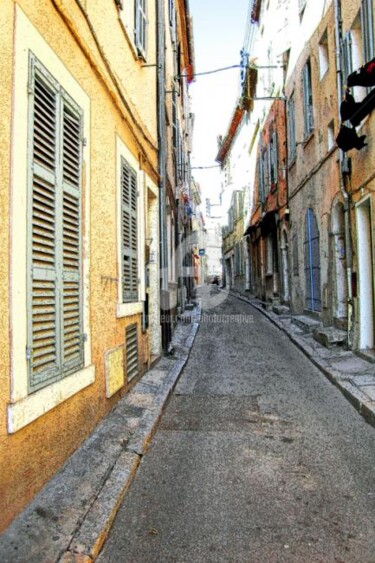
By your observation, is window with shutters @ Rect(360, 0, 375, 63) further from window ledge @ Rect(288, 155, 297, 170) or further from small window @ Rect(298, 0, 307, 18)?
window ledge @ Rect(288, 155, 297, 170)

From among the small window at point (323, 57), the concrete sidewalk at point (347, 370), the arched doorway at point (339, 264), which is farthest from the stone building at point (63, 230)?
the small window at point (323, 57)

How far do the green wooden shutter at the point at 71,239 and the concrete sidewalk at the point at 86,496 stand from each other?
0.74 meters

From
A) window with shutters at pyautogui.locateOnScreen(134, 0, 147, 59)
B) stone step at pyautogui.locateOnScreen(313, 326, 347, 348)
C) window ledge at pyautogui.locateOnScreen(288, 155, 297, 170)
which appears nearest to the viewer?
window with shutters at pyautogui.locateOnScreen(134, 0, 147, 59)

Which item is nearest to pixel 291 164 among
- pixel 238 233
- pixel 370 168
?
pixel 370 168

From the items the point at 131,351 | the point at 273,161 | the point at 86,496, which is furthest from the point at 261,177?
the point at 86,496

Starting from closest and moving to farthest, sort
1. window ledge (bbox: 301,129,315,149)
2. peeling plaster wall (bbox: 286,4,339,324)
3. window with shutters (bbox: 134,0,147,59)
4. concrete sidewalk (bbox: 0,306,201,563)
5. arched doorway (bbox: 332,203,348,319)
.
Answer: concrete sidewalk (bbox: 0,306,201,563) < window with shutters (bbox: 134,0,147,59) < arched doorway (bbox: 332,203,348,319) < peeling plaster wall (bbox: 286,4,339,324) < window ledge (bbox: 301,129,315,149)

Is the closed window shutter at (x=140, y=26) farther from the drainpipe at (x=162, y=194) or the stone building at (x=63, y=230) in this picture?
the drainpipe at (x=162, y=194)

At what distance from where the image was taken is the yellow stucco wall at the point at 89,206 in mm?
2562

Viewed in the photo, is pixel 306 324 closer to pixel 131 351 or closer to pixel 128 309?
pixel 131 351

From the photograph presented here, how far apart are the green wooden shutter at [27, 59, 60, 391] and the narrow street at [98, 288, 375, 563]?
1.13 m

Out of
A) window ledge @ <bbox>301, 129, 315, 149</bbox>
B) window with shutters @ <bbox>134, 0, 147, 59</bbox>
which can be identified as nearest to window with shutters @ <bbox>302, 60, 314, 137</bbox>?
window ledge @ <bbox>301, 129, 315, 149</bbox>

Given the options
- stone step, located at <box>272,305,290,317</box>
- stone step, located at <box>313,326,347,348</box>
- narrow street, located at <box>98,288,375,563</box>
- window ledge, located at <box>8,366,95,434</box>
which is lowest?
narrow street, located at <box>98,288,375,563</box>

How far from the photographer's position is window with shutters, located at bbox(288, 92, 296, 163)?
12.3 m

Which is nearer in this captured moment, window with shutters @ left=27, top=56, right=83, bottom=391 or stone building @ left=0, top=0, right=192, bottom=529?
stone building @ left=0, top=0, right=192, bottom=529
